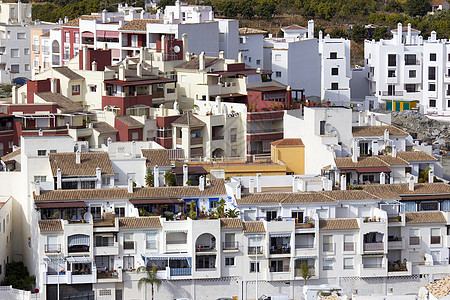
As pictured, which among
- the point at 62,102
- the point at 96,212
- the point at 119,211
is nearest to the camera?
the point at 96,212

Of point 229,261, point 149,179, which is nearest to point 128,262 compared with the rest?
point 229,261

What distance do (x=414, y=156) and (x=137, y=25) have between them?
23.5 m

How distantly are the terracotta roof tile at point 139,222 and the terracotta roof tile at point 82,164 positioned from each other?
3.50 metres

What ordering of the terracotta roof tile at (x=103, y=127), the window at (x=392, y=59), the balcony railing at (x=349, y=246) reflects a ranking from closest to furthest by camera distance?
1. the balcony railing at (x=349, y=246)
2. the terracotta roof tile at (x=103, y=127)
3. the window at (x=392, y=59)

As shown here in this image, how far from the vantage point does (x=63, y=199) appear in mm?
46938

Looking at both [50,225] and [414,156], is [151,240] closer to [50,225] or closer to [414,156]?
[50,225]

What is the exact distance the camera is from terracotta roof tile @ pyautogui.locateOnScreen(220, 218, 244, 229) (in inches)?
1816

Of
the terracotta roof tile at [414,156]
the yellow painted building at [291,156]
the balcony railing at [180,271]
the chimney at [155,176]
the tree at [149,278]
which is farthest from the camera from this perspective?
the yellow painted building at [291,156]

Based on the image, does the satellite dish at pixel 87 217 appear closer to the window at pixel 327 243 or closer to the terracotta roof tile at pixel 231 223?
the terracotta roof tile at pixel 231 223

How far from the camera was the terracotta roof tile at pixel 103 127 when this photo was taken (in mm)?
57531

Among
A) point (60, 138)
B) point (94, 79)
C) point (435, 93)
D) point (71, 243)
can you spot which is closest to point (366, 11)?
point (435, 93)

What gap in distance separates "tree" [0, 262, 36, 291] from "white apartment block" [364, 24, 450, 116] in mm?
35184

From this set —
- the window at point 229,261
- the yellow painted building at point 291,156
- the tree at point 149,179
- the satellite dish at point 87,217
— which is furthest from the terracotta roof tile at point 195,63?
the window at point 229,261

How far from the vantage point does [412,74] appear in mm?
79000
